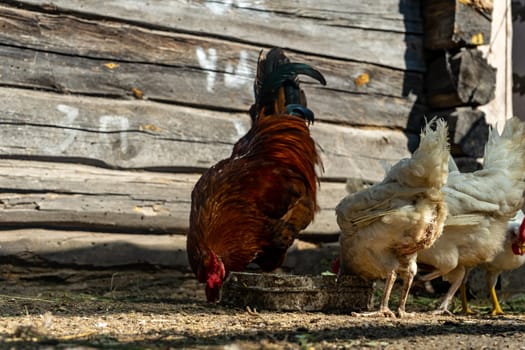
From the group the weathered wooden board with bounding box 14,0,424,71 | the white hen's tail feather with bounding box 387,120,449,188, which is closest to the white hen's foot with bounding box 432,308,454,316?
the white hen's tail feather with bounding box 387,120,449,188

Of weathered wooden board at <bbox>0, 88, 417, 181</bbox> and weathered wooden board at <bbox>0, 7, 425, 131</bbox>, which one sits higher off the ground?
weathered wooden board at <bbox>0, 7, 425, 131</bbox>

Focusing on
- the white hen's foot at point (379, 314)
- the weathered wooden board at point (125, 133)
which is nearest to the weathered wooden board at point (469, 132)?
the weathered wooden board at point (125, 133)

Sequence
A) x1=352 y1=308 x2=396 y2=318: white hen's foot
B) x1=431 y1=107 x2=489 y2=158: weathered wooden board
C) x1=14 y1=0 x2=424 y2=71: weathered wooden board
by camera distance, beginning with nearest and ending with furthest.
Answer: x1=352 y1=308 x2=396 y2=318: white hen's foot, x1=14 y1=0 x2=424 y2=71: weathered wooden board, x1=431 y1=107 x2=489 y2=158: weathered wooden board

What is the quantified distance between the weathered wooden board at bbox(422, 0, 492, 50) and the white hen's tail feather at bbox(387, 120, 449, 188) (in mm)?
2175

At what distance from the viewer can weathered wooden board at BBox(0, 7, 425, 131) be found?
4.46 meters

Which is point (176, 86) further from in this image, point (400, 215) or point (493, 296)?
point (493, 296)

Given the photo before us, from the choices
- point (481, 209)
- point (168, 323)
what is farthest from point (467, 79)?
point (168, 323)

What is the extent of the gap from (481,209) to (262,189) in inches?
53.6

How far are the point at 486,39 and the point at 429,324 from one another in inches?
113

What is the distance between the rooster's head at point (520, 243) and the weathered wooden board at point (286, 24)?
1950mm

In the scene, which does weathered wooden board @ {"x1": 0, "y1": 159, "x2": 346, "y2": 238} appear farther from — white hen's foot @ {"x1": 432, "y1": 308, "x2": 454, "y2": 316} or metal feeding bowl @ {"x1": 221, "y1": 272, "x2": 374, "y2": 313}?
white hen's foot @ {"x1": 432, "y1": 308, "x2": 454, "y2": 316}

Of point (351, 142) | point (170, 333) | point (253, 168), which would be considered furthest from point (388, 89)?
point (170, 333)

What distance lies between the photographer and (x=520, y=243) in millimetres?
4324

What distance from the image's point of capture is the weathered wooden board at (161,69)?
4465 mm
